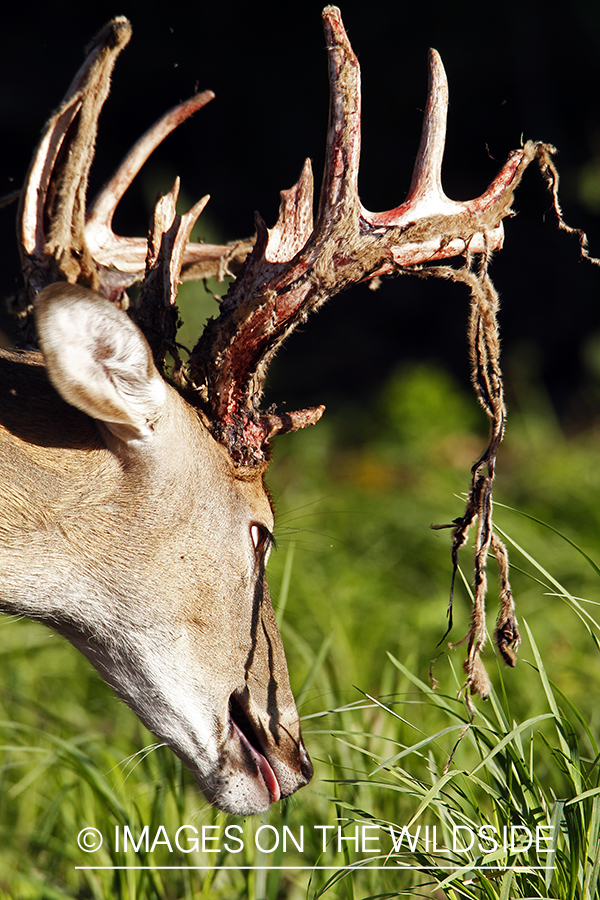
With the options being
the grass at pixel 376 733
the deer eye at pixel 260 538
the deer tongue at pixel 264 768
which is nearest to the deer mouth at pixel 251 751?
the deer tongue at pixel 264 768

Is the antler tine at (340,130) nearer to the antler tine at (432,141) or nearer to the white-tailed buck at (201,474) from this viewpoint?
the white-tailed buck at (201,474)

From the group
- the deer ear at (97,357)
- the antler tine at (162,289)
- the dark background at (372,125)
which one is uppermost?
the dark background at (372,125)

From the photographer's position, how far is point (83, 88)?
7.20ft

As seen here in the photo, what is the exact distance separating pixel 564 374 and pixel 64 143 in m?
8.67

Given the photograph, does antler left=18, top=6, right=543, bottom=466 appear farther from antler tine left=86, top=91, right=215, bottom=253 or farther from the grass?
the grass

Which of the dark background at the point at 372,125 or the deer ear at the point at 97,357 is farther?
the dark background at the point at 372,125

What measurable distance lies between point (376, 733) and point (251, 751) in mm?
753

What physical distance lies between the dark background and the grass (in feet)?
10.1

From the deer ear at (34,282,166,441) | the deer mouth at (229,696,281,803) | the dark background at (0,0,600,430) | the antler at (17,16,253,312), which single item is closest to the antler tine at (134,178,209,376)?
the antler at (17,16,253,312)

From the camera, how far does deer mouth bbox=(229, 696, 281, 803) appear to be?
6.01 ft

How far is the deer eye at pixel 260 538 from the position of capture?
75.2 inches

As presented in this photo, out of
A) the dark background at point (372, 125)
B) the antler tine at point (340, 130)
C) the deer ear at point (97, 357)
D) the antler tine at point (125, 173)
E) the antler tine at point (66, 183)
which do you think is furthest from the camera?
the dark background at point (372, 125)

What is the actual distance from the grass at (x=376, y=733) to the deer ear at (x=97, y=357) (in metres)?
0.70

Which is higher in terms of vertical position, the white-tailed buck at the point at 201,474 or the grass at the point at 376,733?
the white-tailed buck at the point at 201,474
